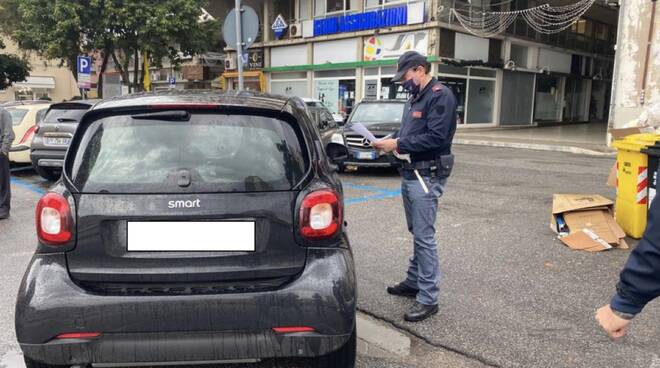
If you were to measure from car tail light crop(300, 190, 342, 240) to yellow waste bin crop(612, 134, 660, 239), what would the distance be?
13.5 ft

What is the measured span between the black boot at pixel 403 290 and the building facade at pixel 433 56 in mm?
18891

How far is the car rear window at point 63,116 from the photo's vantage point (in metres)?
9.20

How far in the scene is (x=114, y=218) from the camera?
8.10 feet

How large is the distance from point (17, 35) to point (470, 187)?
72.7ft

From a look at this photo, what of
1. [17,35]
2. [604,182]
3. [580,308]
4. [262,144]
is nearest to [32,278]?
[262,144]

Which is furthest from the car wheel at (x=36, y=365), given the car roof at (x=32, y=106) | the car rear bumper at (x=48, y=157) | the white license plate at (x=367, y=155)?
the car roof at (x=32, y=106)

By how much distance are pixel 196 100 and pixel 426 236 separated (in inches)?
72.6

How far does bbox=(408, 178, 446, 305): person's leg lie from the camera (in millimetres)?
3629

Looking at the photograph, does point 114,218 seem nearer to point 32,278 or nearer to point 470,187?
point 32,278

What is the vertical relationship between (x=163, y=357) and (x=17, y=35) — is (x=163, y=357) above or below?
below

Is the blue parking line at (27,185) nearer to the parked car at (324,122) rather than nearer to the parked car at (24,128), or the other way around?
the parked car at (24,128)

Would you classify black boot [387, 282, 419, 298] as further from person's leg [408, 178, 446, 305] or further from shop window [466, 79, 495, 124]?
shop window [466, 79, 495, 124]

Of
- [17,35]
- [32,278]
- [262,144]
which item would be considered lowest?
[32,278]

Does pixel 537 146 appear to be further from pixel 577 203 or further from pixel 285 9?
pixel 285 9
